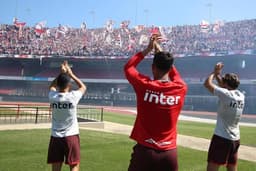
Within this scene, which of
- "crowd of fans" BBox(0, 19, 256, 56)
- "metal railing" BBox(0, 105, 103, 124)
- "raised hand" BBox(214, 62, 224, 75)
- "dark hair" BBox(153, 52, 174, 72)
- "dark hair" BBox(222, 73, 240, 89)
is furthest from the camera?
"crowd of fans" BBox(0, 19, 256, 56)

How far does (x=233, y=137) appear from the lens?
525cm

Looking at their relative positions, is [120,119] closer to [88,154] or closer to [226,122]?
[88,154]

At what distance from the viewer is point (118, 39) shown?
6028cm

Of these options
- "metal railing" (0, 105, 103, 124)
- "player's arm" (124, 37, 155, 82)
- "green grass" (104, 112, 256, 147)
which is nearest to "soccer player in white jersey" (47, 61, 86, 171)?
"player's arm" (124, 37, 155, 82)

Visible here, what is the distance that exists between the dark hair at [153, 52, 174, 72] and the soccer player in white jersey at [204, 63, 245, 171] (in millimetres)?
1931

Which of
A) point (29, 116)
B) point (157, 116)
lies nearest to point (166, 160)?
point (157, 116)

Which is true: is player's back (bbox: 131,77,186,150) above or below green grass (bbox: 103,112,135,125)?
above

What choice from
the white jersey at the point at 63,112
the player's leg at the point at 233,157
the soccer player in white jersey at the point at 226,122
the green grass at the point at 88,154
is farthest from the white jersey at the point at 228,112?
the green grass at the point at 88,154

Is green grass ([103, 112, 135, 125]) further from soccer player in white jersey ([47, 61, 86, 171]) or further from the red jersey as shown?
→ the red jersey

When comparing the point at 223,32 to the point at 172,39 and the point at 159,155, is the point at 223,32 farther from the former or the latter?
the point at 159,155

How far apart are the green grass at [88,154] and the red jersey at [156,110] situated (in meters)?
4.52

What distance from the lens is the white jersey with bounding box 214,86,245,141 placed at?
5160mm

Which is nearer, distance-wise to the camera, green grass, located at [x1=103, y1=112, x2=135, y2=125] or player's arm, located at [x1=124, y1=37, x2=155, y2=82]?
player's arm, located at [x1=124, y1=37, x2=155, y2=82]

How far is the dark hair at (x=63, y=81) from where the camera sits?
5035mm
